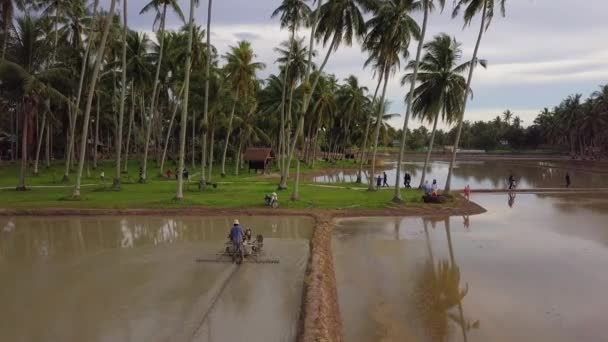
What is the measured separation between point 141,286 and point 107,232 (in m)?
8.13

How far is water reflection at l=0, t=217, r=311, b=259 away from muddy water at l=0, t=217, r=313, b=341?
1.6 inches

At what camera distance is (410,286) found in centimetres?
1208

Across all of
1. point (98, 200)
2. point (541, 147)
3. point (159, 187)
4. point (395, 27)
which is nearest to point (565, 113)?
point (541, 147)

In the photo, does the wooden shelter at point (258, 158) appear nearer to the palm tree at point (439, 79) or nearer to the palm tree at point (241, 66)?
the palm tree at point (241, 66)

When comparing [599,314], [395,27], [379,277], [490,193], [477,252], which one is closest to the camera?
[599,314]

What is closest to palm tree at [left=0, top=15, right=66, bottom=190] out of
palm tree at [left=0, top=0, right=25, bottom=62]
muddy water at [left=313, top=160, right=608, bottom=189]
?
palm tree at [left=0, top=0, right=25, bottom=62]

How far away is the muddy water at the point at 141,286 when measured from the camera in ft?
29.4

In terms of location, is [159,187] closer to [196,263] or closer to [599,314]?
[196,263]

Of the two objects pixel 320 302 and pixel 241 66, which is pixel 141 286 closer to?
pixel 320 302

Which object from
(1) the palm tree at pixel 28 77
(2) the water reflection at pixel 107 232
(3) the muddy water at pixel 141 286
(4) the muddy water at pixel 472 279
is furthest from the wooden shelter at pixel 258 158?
(3) the muddy water at pixel 141 286

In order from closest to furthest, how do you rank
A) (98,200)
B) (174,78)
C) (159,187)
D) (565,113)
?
(98,200) < (159,187) < (174,78) < (565,113)

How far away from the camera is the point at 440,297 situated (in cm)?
1132

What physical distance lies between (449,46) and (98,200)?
24.5 m

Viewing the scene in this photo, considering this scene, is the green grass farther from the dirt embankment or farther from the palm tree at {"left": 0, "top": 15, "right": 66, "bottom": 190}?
the dirt embankment
